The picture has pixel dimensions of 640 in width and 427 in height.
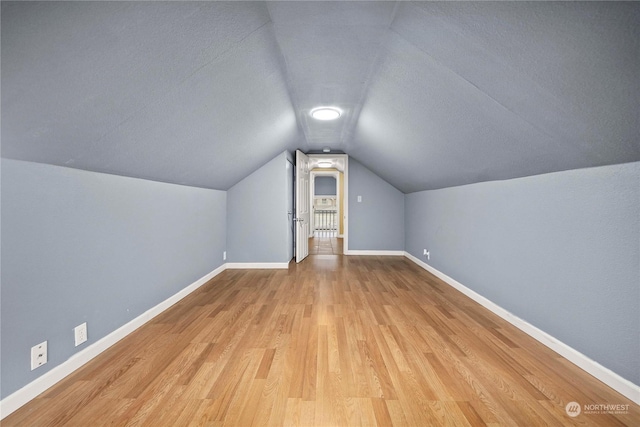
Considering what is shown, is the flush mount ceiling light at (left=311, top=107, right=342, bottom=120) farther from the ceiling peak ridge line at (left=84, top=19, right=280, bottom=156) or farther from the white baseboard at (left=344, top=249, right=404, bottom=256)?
the white baseboard at (left=344, top=249, right=404, bottom=256)

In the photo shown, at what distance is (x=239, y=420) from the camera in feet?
4.79

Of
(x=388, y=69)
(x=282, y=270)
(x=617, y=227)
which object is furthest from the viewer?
(x=282, y=270)

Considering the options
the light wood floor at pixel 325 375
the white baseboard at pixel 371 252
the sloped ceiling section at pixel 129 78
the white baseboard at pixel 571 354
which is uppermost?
the sloped ceiling section at pixel 129 78

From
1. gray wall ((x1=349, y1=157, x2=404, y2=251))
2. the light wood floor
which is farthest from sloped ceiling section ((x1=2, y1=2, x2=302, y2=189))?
gray wall ((x1=349, y1=157, x2=404, y2=251))

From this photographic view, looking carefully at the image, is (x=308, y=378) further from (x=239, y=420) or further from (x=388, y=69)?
(x=388, y=69)

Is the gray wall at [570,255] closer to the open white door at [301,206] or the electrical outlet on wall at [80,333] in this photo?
the open white door at [301,206]

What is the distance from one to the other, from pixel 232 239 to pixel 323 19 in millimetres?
3881

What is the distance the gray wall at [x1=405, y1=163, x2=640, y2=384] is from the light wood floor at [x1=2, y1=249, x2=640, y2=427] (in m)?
0.23

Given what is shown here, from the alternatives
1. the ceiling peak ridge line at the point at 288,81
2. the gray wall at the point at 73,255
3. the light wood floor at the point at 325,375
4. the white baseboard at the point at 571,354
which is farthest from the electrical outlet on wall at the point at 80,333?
the white baseboard at the point at 571,354

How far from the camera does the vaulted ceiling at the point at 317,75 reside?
1182 millimetres

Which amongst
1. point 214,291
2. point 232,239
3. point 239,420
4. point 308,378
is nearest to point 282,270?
point 232,239

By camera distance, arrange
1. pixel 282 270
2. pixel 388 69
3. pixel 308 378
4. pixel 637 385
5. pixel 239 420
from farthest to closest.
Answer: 1. pixel 282 270
2. pixel 388 69
3. pixel 308 378
4. pixel 637 385
5. pixel 239 420

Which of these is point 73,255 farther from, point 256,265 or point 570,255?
point 570,255

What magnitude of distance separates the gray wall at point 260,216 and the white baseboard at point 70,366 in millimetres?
1936
